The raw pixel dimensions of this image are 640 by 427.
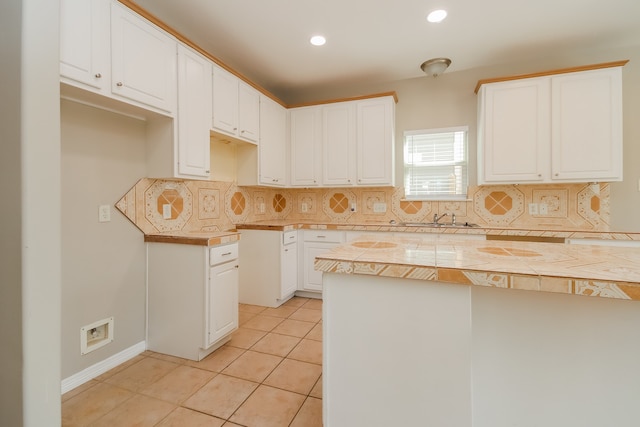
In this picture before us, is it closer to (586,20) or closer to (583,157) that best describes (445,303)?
(583,157)

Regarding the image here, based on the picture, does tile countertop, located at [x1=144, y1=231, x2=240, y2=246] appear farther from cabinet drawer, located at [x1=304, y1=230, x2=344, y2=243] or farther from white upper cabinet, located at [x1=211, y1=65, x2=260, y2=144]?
cabinet drawer, located at [x1=304, y1=230, x2=344, y2=243]

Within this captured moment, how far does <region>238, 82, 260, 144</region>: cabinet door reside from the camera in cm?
282

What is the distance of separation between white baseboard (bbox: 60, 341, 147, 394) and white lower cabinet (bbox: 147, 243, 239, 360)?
0.10 meters

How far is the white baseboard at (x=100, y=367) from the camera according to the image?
67.9 inches

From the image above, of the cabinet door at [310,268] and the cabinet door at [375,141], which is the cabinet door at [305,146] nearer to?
the cabinet door at [375,141]

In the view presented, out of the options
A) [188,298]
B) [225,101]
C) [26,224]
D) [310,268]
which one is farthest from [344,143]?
[26,224]

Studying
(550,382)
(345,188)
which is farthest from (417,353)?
(345,188)

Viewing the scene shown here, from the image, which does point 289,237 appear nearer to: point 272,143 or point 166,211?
point 272,143

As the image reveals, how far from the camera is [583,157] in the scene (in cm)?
266

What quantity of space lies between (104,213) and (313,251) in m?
2.02

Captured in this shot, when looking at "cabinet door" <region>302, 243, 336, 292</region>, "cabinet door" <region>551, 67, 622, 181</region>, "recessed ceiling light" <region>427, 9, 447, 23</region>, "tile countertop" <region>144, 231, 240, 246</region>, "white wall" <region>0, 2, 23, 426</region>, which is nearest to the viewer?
"white wall" <region>0, 2, 23, 426</region>

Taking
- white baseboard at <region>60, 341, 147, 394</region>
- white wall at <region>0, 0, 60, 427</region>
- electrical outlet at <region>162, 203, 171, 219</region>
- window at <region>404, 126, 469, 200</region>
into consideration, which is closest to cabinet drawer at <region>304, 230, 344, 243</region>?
window at <region>404, 126, 469, 200</region>

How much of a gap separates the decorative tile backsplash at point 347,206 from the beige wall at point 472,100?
0.18 metres

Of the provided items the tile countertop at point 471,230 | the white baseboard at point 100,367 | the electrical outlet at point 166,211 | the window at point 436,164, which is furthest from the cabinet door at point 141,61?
the window at point 436,164
